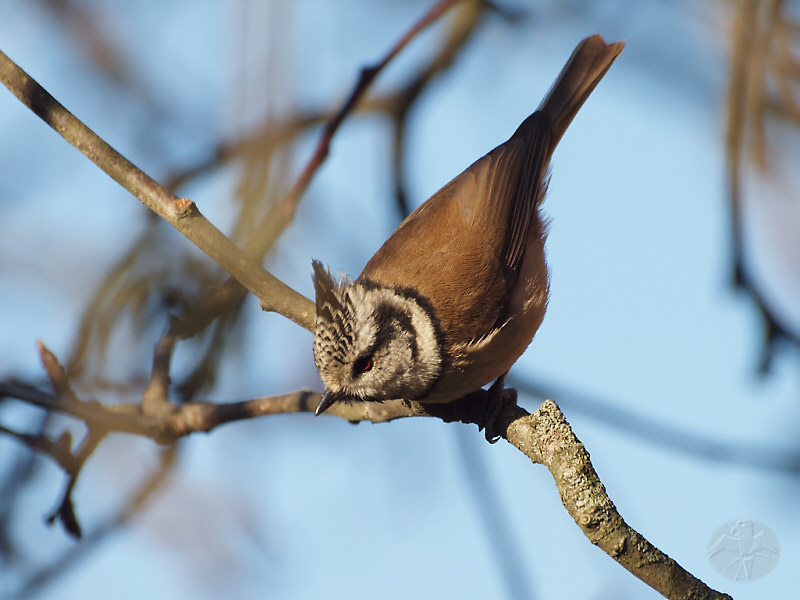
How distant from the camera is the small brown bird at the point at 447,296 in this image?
11.8 ft

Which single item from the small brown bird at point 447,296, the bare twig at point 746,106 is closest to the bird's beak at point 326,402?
the small brown bird at point 447,296

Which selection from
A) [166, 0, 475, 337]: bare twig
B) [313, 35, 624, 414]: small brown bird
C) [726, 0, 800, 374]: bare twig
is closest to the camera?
[166, 0, 475, 337]: bare twig

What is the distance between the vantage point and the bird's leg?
3160mm

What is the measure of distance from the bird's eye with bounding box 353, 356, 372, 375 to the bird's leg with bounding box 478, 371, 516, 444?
566 mm

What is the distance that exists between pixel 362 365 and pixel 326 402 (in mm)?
331

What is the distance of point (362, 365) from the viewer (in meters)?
3.66

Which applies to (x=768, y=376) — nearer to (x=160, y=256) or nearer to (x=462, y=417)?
(x=462, y=417)

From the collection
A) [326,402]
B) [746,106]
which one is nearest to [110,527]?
[326,402]

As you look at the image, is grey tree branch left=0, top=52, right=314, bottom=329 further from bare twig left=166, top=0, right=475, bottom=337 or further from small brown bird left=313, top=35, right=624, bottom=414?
small brown bird left=313, top=35, right=624, bottom=414

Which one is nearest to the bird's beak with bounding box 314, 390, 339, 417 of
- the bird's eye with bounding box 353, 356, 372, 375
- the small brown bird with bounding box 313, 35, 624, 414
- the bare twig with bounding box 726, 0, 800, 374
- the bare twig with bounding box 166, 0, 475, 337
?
the small brown bird with bounding box 313, 35, 624, 414

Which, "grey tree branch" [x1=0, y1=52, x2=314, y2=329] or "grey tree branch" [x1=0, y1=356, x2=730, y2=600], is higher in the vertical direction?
"grey tree branch" [x1=0, y1=52, x2=314, y2=329]

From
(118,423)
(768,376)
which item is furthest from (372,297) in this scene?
(768,376)

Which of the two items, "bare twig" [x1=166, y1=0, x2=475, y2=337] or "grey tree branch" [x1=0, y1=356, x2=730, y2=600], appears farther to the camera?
"bare twig" [x1=166, y1=0, x2=475, y2=337]

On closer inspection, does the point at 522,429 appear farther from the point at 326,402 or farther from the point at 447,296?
the point at 447,296
